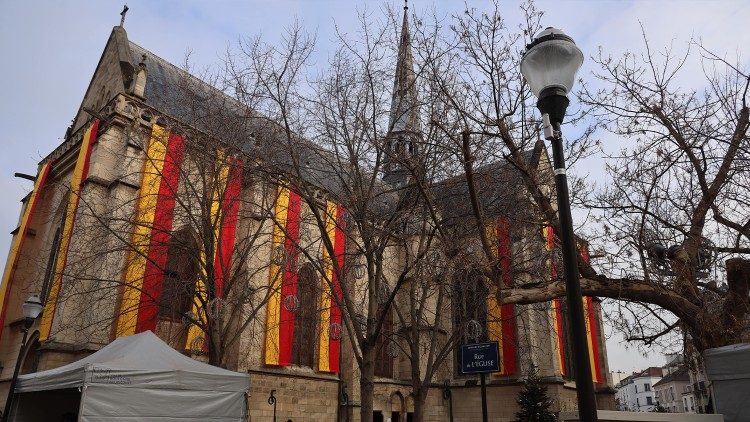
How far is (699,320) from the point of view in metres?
6.82

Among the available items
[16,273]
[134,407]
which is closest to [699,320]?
[134,407]

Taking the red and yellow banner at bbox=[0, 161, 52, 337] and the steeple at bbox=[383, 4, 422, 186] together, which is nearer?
the steeple at bbox=[383, 4, 422, 186]

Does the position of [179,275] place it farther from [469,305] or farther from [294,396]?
[469,305]

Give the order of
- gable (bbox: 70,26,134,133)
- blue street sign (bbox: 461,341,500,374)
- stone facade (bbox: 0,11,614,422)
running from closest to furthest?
blue street sign (bbox: 461,341,500,374) → stone facade (bbox: 0,11,614,422) → gable (bbox: 70,26,134,133)

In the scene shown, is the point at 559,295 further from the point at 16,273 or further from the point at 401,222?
the point at 16,273

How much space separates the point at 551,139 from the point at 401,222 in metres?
7.28

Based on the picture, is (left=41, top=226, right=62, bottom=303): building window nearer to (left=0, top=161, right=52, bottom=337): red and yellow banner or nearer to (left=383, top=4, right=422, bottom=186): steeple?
(left=0, top=161, right=52, bottom=337): red and yellow banner

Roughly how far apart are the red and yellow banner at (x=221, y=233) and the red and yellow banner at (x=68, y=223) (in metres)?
3.32

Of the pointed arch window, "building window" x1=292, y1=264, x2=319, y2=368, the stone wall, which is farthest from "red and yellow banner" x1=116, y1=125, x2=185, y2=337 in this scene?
the pointed arch window

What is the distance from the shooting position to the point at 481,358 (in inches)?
363

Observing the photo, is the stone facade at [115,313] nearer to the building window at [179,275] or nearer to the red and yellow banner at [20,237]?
the red and yellow banner at [20,237]

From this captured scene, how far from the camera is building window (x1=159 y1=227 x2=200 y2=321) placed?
1315cm

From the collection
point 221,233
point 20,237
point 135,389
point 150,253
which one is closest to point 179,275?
point 221,233

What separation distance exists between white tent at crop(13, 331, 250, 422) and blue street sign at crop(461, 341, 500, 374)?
13.1 feet
